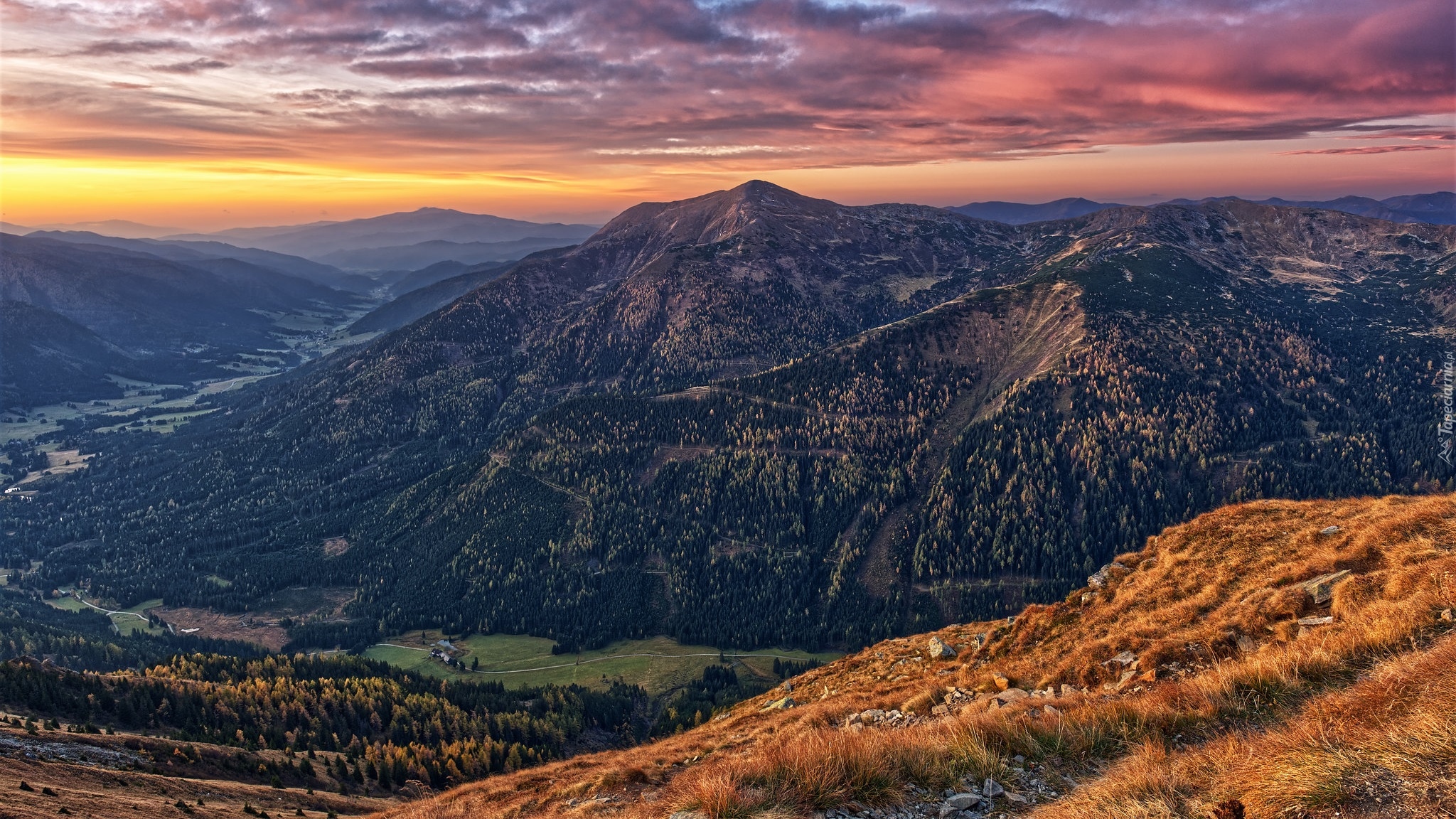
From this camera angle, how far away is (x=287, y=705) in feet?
392

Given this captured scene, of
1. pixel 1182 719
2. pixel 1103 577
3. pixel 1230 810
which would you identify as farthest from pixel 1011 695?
pixel 1103 577

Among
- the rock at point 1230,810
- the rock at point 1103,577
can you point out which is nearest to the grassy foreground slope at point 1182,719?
the rock at point 1230,810

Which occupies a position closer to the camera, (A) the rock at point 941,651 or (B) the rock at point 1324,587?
(B) the rock at point 1324,587

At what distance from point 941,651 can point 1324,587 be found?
30.5 m

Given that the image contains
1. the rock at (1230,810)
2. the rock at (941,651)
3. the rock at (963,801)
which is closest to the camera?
the rock at (1230,810)

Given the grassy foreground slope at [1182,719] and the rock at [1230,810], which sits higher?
the rock at [1230,810]

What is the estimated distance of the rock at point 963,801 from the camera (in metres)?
18.2

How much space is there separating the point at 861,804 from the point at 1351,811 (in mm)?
10644

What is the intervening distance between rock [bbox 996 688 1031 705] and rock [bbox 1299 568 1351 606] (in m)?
14.1

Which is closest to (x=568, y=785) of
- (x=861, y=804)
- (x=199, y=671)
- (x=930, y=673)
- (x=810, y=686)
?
(x=861, y=804)

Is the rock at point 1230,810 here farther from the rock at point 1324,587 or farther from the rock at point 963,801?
the rock at point 1324,587

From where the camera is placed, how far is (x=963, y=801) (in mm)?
18391

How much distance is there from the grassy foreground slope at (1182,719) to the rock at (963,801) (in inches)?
9.8

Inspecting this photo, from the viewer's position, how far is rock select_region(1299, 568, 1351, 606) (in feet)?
104
